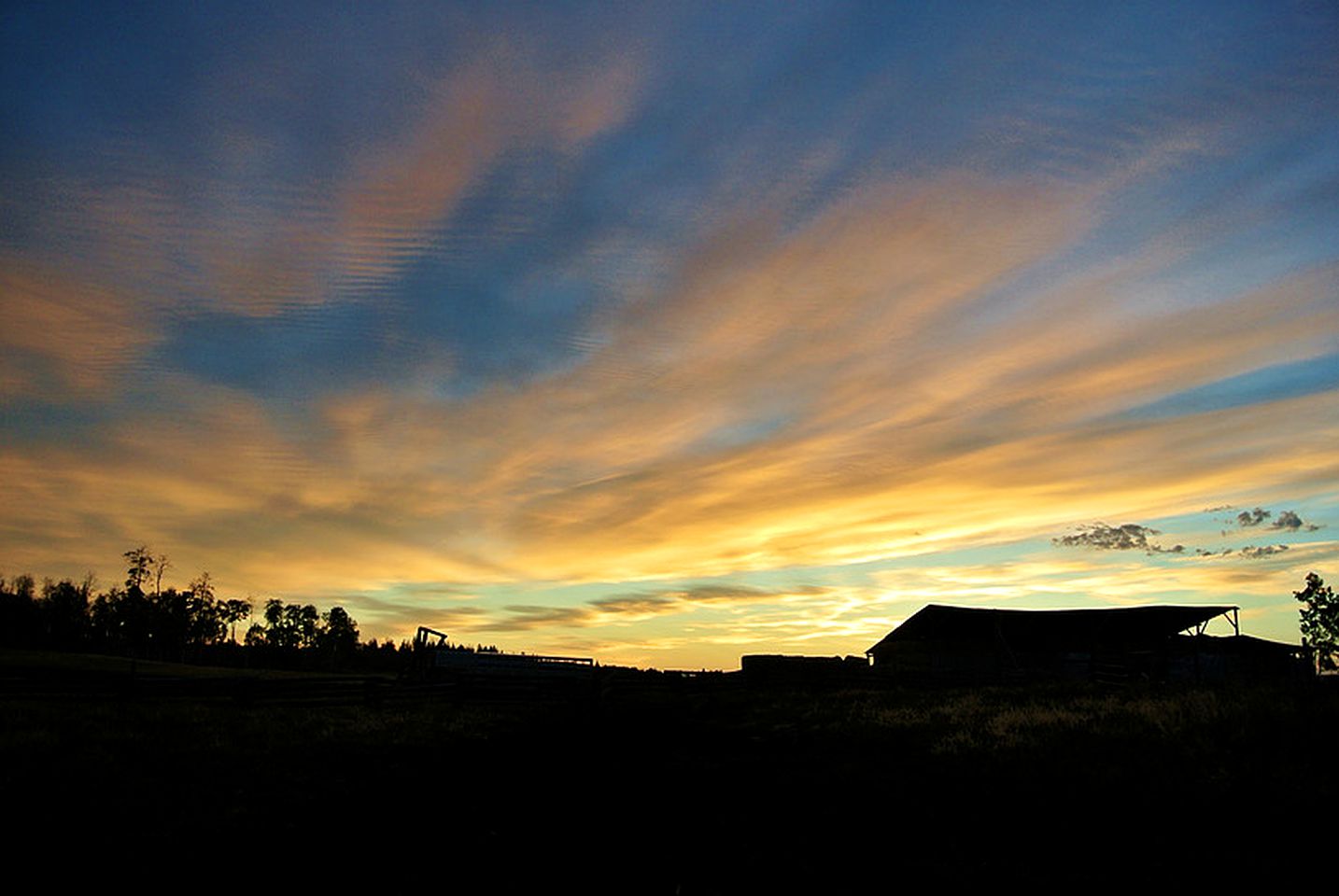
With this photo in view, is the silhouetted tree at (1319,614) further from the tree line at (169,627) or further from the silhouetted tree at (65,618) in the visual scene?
the silhouetted tree at (65,618)

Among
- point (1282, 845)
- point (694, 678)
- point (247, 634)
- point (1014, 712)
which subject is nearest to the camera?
point (1282, 845)

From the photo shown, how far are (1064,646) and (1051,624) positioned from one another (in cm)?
131

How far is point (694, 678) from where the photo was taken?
4203 centimetres

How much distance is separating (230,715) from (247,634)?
137068 millimetres

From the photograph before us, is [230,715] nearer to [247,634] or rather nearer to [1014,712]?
[1014,712]

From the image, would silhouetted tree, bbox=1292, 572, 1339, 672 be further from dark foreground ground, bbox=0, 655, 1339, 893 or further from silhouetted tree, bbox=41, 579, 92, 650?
silhouetted tree, bbox=41, 579, 92, 650

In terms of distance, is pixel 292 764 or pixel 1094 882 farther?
pixel 292 764

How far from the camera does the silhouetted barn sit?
39719mm

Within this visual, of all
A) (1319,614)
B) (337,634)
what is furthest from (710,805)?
(337,634)

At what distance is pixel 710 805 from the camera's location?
8945 mm

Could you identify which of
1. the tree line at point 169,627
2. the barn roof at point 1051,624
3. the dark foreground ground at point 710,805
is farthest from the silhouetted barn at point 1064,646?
the tree line at point 169,627

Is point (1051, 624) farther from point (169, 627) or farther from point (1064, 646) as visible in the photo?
point (169, 627)

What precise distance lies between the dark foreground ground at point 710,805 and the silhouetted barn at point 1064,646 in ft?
95.7

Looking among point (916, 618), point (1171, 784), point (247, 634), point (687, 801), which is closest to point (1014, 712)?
point (1171, 784)
